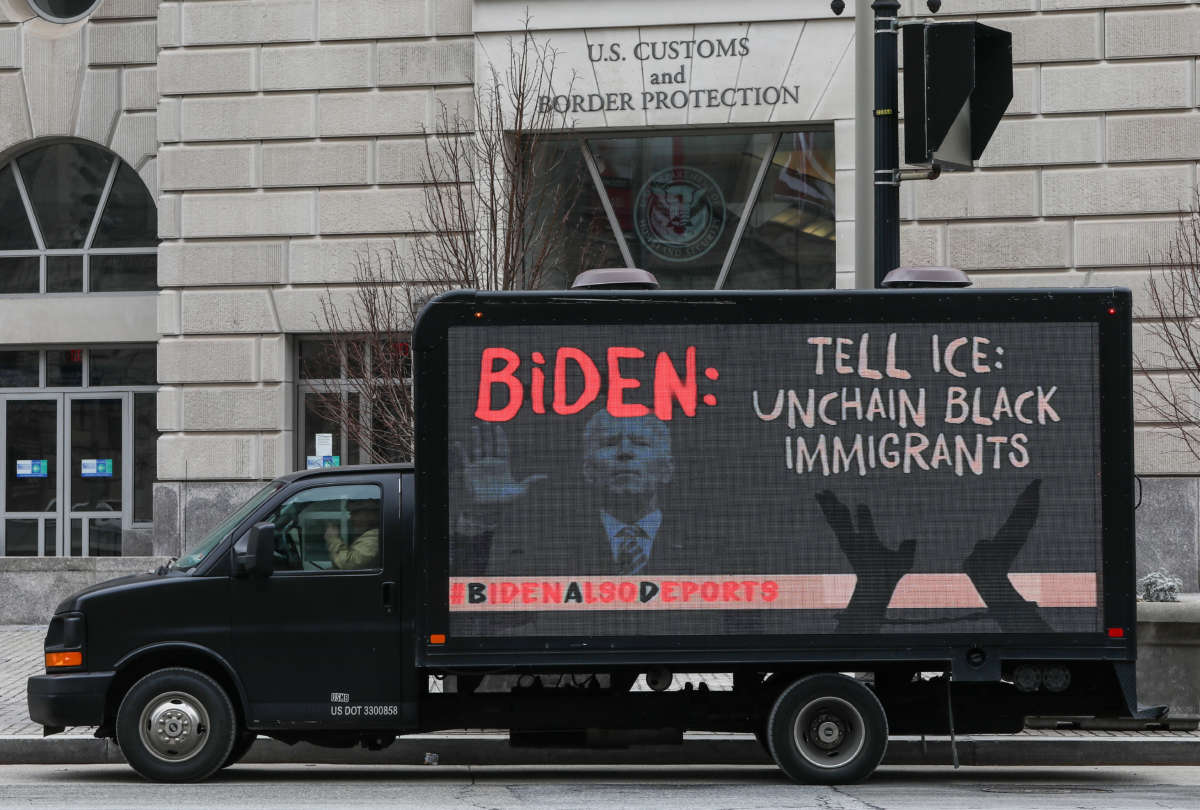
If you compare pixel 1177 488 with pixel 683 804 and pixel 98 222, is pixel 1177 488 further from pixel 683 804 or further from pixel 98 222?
pixel 98 222

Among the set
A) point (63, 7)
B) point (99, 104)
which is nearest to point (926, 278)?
point (99, 104)

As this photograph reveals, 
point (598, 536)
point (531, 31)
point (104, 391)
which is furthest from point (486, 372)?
point (104, 391)

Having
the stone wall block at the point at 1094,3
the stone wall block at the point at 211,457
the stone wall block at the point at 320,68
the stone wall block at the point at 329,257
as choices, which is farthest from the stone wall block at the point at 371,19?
the stone wall block at the point at 1094,3

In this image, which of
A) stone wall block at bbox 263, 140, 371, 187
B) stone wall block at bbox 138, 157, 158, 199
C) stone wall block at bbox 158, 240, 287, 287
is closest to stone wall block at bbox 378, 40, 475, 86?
stone wall block at bbox 263, 140, 371, 187

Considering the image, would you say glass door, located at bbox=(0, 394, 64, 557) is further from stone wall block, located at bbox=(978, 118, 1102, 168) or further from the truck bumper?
stone wall block, located at bbox=(978, 118, 1102, 168)

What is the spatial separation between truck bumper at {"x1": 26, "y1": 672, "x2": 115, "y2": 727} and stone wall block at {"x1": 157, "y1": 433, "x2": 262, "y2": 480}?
881 centimetres

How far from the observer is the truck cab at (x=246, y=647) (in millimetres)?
9172

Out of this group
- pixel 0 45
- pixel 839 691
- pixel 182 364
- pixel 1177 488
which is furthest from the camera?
pixel 0 45

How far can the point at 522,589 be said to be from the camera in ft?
29.4

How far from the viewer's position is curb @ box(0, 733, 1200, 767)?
410 inches

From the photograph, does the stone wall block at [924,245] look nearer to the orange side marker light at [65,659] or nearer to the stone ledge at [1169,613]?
the stone ledge at [1169,613]

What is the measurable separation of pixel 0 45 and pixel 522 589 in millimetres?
13538

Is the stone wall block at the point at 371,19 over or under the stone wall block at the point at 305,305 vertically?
over

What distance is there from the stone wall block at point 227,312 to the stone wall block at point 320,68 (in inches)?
95.0
